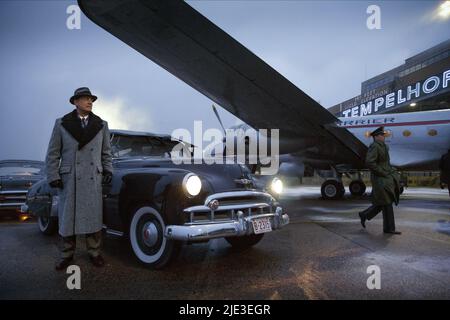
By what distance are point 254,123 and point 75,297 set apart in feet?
29.6

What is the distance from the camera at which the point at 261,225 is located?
11.7 feet

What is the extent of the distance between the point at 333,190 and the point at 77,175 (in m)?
9.92

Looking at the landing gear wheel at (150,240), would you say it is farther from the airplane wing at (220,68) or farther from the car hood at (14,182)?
the car hood at (14,182)

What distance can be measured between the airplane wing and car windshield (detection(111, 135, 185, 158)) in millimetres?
3134

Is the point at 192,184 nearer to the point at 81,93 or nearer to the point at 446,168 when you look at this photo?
the point at 81,93

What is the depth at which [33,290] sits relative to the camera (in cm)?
283

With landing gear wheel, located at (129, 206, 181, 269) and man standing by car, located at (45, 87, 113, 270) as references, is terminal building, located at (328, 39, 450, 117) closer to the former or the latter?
landing gear wheel, located at (129, 206, 181, 269)

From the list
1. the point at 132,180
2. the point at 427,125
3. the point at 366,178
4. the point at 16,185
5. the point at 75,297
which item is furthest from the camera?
the point at 366,178

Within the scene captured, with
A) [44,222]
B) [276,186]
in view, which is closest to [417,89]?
[276,186]

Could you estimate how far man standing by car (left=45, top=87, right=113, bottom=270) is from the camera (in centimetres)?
352
